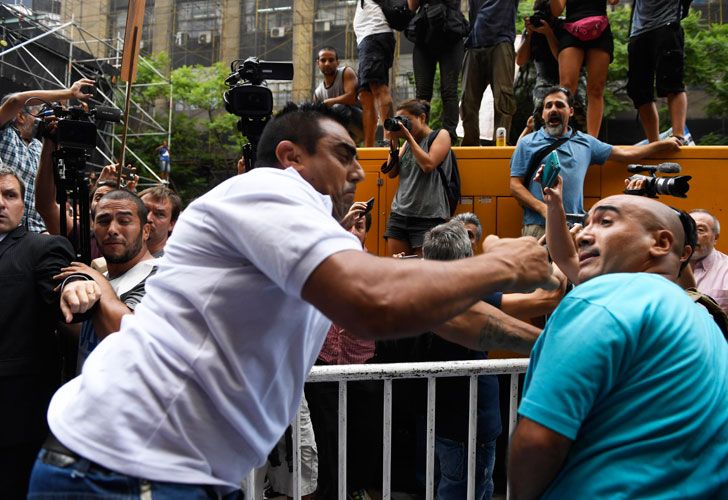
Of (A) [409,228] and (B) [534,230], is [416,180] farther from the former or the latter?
(B) [534,230]

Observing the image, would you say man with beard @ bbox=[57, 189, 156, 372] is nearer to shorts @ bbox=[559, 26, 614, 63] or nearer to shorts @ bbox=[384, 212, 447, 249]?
shorts @ bbox=[384, 212, 447, 249]

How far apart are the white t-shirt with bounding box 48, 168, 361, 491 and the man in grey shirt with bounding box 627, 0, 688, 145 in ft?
18.0

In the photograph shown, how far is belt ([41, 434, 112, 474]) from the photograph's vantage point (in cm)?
152

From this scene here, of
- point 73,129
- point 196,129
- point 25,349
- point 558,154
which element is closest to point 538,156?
point 558,154

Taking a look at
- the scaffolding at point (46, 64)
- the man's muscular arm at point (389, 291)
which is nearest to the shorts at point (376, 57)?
the man's muscular arm at point (389, 291)

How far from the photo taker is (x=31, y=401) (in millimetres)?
3059

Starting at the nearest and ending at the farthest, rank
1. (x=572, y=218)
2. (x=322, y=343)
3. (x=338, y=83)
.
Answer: (x=322, y=343) < (x=572, y=218) < (x=338, y=83)

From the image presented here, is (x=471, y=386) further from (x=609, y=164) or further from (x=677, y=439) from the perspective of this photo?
(x=609, y=164)

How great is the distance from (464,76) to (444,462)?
13.9ft

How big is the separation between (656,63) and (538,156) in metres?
1.58

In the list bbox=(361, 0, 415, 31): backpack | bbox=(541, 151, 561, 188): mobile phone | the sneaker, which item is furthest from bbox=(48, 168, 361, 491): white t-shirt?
bbox=(361, 0, 415, 31): backpack

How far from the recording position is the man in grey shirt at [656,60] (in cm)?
598

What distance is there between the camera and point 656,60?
6.11 meters

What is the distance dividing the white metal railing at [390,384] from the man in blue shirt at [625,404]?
126cm
